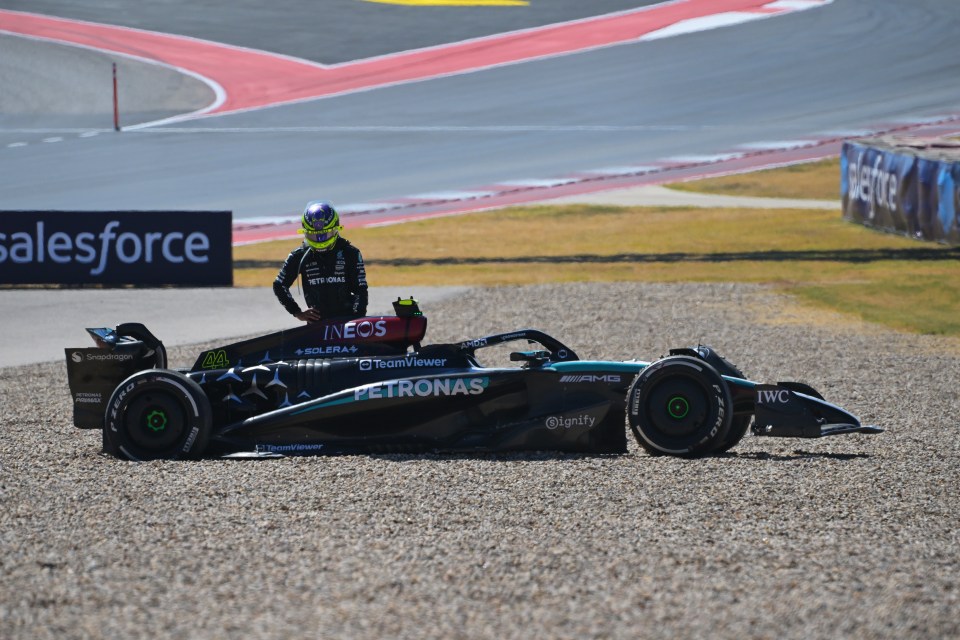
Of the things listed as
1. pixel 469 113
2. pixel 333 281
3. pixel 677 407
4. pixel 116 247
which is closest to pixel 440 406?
pixel 677 407

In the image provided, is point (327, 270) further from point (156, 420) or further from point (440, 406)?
point (156, 420)

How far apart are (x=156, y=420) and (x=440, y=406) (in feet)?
5.94

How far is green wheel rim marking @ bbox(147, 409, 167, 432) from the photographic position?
8891mm

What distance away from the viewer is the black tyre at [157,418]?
8852 millimetres

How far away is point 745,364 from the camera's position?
13570 mm

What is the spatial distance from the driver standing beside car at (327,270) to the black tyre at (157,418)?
1.33 meters

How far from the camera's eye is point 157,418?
889cm

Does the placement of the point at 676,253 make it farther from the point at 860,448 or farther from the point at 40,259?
the point at 860,448

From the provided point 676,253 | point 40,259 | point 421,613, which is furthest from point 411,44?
point 421,613

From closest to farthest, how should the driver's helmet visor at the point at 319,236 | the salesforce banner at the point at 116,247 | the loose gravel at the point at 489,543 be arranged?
the loose gravel at the point at 489,543, the driver's helmet visor at the point at 319,236, the salesforce banner at the point at 116,247

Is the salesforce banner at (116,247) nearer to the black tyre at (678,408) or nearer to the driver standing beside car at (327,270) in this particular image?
the driver standing beside car at (327,270)

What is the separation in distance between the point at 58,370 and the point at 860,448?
797 cm

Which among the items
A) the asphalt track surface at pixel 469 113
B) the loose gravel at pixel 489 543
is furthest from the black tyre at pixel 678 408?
the asphalt track surface at pixel 469 113

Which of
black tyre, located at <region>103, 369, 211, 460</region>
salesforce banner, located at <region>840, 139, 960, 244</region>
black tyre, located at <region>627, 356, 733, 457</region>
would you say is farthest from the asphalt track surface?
black tyre, located at <region>627, 356, 733, 457</region>
